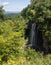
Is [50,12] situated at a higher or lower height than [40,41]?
higher

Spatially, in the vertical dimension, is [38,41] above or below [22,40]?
below

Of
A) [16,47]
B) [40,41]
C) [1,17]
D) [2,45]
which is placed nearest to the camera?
[2,45]

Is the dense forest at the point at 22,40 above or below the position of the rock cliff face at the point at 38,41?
above

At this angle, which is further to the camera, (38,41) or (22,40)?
(38,41)

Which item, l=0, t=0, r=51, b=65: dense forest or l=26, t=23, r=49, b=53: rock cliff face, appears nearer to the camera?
l=0, t=0, r=51, b=65: dense forest

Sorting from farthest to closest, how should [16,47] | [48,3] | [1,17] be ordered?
[48,3], [1,17], [16,47]

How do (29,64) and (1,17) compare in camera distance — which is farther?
(1,17)

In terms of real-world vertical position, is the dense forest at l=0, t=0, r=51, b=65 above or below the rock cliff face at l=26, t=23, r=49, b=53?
above

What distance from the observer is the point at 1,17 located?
74.4 feet

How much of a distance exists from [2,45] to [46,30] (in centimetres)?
853

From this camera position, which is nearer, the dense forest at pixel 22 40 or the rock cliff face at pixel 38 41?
the dense forest at pixel 22 40

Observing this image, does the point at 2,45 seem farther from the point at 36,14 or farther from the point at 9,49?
the point at 36,14

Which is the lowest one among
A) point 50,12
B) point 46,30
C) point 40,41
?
point 40,41

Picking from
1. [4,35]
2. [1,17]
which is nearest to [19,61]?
[4,35]
